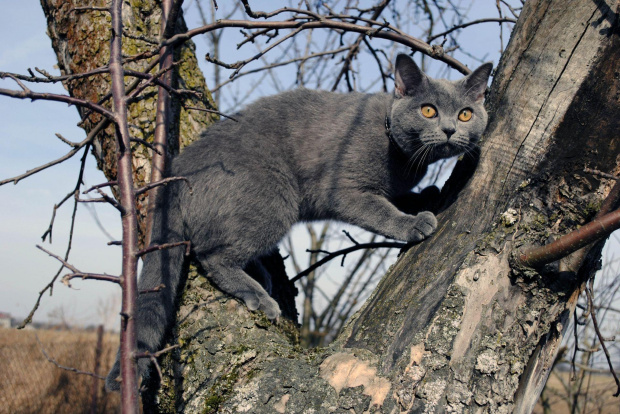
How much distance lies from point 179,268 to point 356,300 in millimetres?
3647

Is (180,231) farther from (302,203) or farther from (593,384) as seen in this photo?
(593,384)

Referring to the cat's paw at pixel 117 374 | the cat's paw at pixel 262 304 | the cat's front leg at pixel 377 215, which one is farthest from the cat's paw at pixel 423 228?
the cat's paw at pixel 117 374

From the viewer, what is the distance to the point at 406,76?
2.14 meters

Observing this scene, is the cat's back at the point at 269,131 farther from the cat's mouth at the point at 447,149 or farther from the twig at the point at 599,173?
the twig at the point at 599,173

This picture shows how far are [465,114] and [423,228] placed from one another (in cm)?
63

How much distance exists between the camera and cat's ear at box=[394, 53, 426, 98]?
6.91 feet

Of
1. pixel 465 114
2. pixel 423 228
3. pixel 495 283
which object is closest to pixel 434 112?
pixel 465 114

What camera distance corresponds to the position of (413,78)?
2143 millimetres

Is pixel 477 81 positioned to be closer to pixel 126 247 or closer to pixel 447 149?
pixel 447 149

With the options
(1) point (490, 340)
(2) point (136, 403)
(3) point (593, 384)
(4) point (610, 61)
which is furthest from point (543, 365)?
(3) point (593, 384)

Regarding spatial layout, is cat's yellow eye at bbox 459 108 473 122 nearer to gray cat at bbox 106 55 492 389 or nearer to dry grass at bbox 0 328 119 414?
gray cat at bbox 106 55 492 389

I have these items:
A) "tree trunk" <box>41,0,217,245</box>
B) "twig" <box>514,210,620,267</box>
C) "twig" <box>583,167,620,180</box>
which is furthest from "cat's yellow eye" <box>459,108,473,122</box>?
"tree trunk" <box>41,0,217,245</box>

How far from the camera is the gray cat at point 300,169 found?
1979mm

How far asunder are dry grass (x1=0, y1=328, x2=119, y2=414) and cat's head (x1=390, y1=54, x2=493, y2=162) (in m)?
2.53
